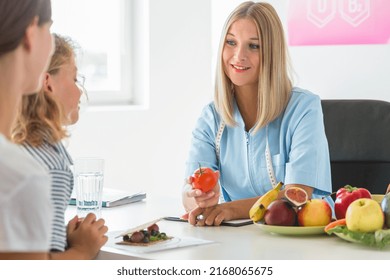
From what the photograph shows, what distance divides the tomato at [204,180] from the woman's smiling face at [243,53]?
0.50 metres

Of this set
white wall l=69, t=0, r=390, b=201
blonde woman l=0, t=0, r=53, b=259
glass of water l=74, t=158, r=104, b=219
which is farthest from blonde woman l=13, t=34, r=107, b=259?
white wall l=69, t=0, r=390, b=201

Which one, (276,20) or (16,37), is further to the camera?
(276,20)

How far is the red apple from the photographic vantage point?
2.10m

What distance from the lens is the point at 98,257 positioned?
1973 mm

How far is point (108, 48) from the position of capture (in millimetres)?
4223

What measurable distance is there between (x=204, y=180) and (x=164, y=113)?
183cm

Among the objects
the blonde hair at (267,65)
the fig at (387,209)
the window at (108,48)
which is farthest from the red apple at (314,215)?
the window at (108,48)

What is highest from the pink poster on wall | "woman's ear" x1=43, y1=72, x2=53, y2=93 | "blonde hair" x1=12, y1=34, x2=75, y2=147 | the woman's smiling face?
the pink poster on wall

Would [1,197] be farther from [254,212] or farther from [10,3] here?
[254,212]

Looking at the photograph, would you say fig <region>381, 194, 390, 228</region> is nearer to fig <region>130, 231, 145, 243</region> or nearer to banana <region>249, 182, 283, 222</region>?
banana <region>249, 182, 283, 222</region>

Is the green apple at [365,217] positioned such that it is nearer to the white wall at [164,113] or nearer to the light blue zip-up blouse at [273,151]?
the light blue zip-up blouse at [273,151]

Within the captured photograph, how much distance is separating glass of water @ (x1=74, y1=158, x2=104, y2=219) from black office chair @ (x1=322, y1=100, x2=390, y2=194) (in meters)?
0.96

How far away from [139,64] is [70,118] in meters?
2.13
